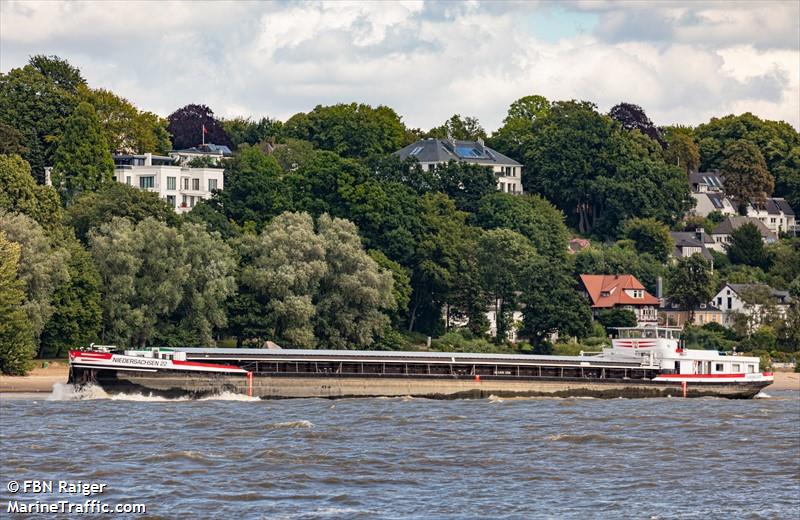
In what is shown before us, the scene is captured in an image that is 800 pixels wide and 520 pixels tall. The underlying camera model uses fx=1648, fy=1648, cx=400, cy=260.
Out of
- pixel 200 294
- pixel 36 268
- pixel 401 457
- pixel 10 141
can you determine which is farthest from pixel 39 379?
pixel 10 141

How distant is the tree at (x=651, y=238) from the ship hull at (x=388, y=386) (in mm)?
77486

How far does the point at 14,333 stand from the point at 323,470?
41.9 meters

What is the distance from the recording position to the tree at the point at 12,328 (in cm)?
9838

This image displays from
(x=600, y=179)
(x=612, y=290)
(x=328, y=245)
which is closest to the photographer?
(x=328, y=245)

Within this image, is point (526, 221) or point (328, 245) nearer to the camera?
point (328, 245)

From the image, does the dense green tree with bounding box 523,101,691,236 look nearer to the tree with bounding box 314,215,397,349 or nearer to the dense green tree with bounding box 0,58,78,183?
the dense green tree with bounding box 0,58,78,183

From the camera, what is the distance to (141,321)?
361ft

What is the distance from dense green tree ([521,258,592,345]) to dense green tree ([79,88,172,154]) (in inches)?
2075

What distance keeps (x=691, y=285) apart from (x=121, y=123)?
61.3m

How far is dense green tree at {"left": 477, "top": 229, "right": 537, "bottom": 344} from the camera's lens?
141000 mm

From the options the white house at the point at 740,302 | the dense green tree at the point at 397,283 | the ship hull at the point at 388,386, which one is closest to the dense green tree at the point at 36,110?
the dense green tree at the point at 397,283

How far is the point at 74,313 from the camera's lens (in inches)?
4203

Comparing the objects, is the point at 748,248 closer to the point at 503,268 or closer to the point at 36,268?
the point at 503,268

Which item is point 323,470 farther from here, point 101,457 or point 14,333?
point 14,333
